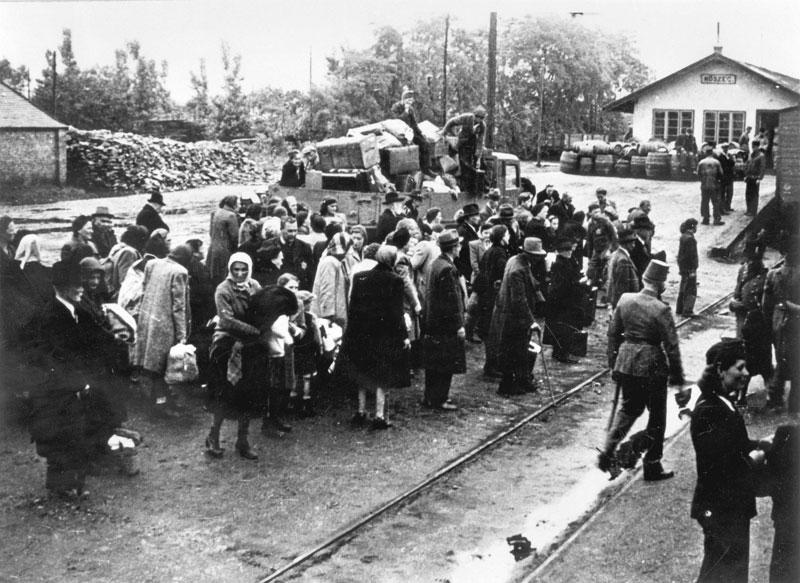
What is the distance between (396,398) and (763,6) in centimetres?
549

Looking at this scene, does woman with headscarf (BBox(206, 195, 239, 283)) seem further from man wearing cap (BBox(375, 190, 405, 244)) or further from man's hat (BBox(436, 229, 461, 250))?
man's hat (BBox(436, 229, 461, 250))

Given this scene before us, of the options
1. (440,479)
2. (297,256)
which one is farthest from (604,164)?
(440,479)

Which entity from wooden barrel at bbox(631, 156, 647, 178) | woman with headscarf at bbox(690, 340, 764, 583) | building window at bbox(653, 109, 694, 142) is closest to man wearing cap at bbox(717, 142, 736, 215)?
wooden barrel at bbox(631, 156, 647, 178)

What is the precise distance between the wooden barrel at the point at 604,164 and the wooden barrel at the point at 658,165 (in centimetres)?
156

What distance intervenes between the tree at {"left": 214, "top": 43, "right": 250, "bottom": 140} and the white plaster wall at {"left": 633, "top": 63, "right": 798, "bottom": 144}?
15066mm

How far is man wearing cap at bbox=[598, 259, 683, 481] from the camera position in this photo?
28.0ft

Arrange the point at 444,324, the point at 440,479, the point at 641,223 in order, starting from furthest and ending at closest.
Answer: the point at 641,223
the point at 444,324
the point at 440,479

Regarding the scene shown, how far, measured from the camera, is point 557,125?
4806cm

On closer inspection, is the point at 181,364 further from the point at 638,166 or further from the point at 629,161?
the point at 629,161

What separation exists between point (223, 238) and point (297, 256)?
1.98m

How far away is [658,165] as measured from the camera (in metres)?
33.7

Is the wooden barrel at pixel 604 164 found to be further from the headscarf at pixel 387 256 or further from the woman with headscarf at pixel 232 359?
the woman with headscarf at pixel 232 359

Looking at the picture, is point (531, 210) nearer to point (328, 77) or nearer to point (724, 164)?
point (724, 164)

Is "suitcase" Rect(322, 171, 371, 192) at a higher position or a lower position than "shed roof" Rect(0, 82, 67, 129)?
lower
